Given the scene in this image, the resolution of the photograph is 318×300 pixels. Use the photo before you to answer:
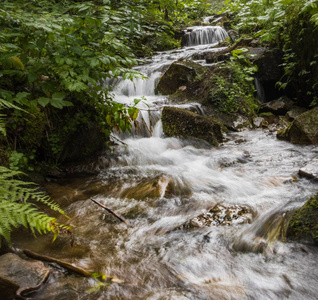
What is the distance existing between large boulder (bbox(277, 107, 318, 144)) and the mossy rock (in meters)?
3.14

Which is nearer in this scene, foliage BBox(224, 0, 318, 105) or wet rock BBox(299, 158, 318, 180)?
wet rock BBox(299, 158, 318, 180)

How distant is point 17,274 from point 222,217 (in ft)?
6.72

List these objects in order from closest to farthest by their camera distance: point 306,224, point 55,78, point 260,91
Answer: point 306,224, point 55,78, point 260,91

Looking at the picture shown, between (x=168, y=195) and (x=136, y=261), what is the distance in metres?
1.34

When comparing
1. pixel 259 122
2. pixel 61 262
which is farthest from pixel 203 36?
pixel 61 262

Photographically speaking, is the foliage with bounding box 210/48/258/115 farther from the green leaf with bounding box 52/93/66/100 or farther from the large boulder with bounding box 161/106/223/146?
the green leaf with bounding box 52/93/66/100

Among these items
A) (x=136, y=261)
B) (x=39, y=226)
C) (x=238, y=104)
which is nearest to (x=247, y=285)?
(x=136, y=261)

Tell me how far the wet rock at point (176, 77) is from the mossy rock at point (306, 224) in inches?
238

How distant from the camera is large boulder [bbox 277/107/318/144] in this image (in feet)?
16.3

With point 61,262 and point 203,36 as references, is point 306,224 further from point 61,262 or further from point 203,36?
point 203,36

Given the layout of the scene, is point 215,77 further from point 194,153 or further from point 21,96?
point 21,96

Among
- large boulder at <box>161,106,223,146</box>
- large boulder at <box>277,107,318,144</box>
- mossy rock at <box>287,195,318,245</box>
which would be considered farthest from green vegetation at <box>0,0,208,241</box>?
large boulder at <box>277,107,318,144</box>

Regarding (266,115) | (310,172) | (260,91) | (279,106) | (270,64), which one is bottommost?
(310,172)

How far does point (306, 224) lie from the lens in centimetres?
225
